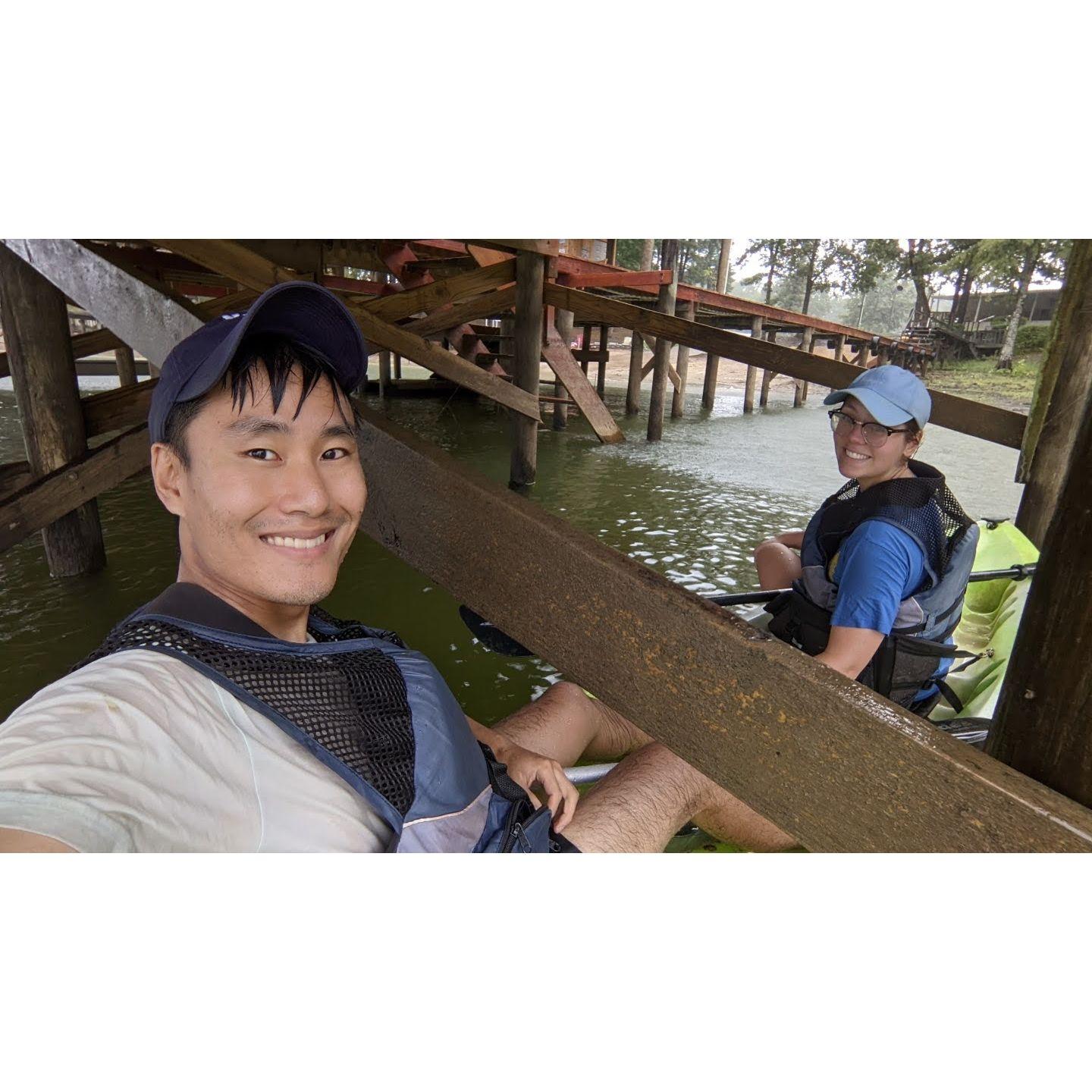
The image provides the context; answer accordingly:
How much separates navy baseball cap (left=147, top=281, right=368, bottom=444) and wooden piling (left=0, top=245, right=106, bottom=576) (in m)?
3.13

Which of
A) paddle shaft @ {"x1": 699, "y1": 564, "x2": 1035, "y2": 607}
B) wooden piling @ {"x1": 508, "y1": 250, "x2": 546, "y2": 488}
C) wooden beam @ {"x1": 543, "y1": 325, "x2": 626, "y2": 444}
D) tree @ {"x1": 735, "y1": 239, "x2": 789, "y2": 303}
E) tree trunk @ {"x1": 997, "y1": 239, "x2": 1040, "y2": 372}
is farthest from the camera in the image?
tree @ {"x1": 735, "y1": 239, "x2": 789, "y2": 303}

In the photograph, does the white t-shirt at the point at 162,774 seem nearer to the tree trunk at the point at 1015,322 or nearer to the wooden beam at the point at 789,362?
the wooden beam at the point at 789,362

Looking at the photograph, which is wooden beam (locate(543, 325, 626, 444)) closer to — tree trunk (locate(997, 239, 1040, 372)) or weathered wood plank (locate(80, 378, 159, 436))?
weathered wood plank (locate(80, 378, 159, 436))

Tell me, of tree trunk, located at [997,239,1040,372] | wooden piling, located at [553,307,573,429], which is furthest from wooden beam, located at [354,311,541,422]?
tree trunk, located at [997,239,1040,372]

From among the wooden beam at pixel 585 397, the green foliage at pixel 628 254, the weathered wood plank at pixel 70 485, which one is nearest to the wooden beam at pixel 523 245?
the wooden beam at pixel 585 397

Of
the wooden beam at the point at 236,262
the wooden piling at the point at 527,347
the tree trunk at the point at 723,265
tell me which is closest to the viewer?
the wooden beam at the point at 236,262

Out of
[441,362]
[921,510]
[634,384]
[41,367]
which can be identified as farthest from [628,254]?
[921,510]

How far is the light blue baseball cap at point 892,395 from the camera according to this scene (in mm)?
2072

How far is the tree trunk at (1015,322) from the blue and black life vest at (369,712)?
90.1 ft

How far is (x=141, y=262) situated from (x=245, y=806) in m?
7.41

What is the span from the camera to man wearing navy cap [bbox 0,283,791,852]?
0.78 m

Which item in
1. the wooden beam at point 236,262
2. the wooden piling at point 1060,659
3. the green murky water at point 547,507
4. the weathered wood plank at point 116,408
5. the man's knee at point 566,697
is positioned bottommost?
the green murky water at point 547,507

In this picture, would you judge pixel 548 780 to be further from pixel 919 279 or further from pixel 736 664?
pixel 919 279

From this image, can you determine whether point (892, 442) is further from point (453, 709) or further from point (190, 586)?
point (190, 586)
